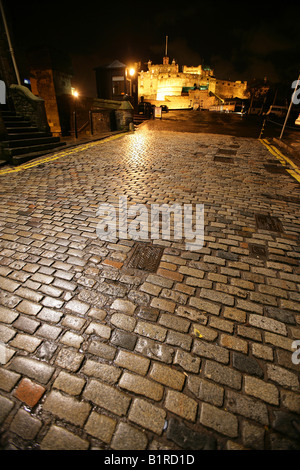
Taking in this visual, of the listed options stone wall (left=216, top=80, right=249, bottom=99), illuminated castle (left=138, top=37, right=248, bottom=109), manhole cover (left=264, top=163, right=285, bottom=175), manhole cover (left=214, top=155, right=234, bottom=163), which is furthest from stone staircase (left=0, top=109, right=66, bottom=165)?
stone wall (left=216, top=80, right=249, bottom=99)

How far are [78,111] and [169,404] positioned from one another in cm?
2500

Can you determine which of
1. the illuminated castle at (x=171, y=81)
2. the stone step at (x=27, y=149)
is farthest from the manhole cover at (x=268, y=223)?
the illuminated castle at (x=171, y=81)

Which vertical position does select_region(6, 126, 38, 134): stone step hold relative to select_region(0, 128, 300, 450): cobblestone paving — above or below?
above

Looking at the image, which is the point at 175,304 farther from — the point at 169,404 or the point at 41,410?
the point at 41,410

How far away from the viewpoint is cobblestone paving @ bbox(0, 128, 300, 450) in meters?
1.38

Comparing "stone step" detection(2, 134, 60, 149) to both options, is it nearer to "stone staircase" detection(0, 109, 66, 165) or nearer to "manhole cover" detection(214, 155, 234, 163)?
"stone staircase" detection(0, 109, 66, 165)

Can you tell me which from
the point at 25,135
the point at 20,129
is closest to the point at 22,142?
the point at 25,135

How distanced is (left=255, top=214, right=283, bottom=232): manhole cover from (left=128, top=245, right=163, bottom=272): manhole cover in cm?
198

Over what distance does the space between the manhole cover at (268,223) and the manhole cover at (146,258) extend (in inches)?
78.1

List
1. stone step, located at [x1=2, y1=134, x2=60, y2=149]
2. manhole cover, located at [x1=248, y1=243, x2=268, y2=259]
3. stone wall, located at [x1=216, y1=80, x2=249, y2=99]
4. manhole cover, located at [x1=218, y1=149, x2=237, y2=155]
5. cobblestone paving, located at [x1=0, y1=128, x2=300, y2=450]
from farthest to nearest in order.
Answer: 1. stone wall, located at [x1=216, y1=80, x2=249, y2=99]
2. manhole cover, located at [x1=218, y1=149, x2=237, y2=155]
3. stone step, located at [x1=2, y1=134, x2=60, y2=149]
4. manhole cover, located at [x1=248, y1=243, x2=268, y2=259]
5. cobblestone paving, located at [x1=0, y1=128, x2=300, y2=450]

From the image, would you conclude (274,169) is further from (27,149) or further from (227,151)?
(27,149)

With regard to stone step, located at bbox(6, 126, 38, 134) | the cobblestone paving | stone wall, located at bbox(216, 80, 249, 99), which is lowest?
the cobblestone paving

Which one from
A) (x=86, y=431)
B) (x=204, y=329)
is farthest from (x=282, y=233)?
(x=86, y=431)

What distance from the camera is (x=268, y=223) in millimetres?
3703
